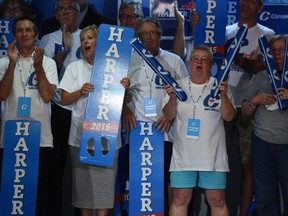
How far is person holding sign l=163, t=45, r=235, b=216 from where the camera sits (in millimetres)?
4105

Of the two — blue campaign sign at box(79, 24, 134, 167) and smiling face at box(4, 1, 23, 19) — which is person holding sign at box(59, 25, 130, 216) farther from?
smiling face at box(4, 1, 23, 19)

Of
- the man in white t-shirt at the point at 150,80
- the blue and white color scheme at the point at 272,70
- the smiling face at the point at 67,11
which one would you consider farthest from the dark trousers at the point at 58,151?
the blue and white color scheme at the point at 272,70

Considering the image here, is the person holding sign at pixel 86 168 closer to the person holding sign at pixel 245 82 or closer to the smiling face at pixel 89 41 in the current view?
the smiling face at pixel 89 41

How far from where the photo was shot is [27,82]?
4.26 meters

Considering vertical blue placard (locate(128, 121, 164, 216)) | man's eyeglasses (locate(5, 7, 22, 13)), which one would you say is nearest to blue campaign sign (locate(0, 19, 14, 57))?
man's eyeglasses (locate(5, 7, 22, 13))

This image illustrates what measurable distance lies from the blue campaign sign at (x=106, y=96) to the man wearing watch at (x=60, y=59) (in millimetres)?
496

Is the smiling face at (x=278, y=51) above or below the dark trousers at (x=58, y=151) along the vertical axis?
above

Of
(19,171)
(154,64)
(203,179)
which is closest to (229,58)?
(154,64)

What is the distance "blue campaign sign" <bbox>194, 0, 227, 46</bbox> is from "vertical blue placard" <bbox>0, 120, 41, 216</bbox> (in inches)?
53.7

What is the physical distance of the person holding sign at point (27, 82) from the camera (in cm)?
420

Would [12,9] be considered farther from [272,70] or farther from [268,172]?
[268,172]

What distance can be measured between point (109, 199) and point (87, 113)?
0.60 metres

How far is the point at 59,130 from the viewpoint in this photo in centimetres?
462

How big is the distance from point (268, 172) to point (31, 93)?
169 cm
